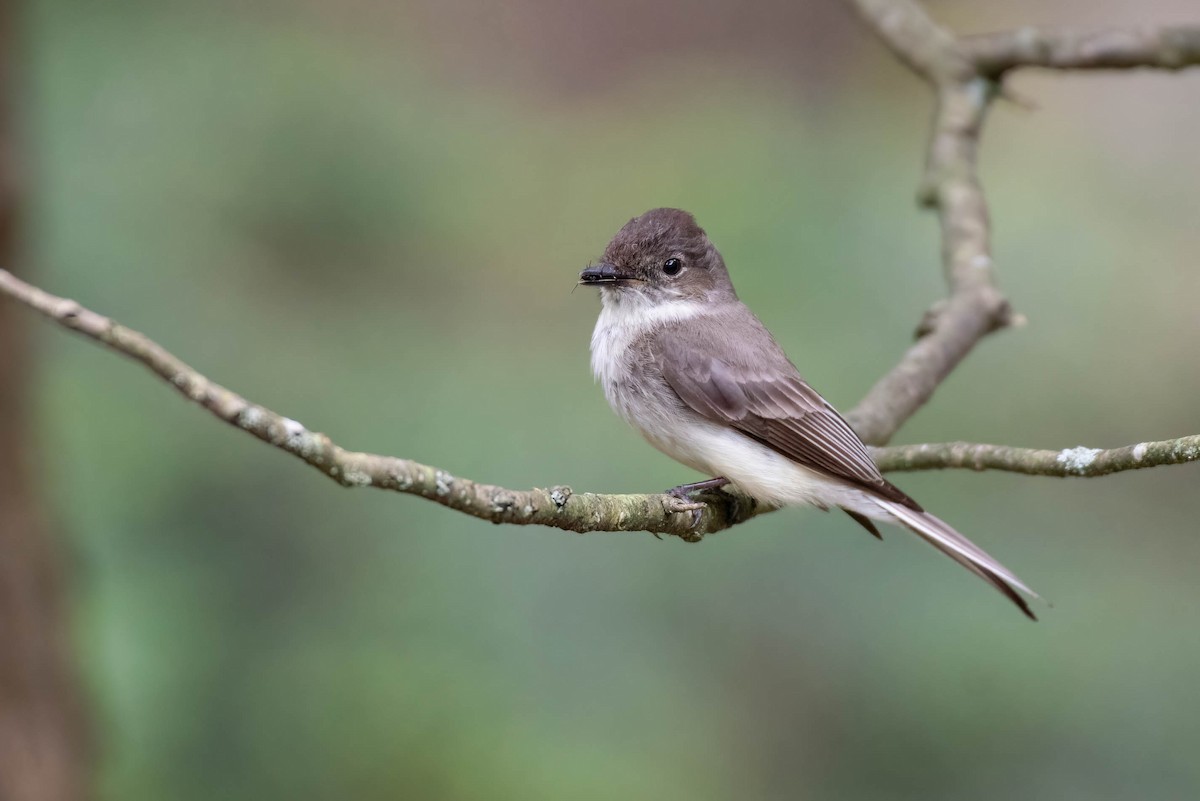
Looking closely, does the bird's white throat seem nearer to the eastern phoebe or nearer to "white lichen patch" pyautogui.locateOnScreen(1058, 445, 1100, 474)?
the eastern phoebe

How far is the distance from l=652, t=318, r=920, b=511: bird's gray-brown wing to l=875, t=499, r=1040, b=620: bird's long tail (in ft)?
0.33

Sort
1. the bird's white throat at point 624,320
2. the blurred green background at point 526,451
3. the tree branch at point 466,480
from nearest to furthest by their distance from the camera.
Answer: the tree branch at point 466,480, the bird's white throat at point 624,320, the blurred green background at point 526,451

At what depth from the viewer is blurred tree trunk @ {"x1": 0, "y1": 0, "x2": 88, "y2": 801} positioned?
4056mm

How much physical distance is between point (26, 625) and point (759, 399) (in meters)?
2.58

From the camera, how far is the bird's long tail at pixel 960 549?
3039mm

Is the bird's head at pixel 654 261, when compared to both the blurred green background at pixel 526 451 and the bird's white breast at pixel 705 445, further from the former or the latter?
the blurred green background at pixel 526 451

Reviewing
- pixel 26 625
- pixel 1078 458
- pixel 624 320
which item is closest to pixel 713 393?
pixel 624 320

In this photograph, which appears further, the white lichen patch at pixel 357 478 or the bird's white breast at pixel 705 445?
the bird's white breast at pixel 705 445

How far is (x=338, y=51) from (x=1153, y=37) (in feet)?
12.3

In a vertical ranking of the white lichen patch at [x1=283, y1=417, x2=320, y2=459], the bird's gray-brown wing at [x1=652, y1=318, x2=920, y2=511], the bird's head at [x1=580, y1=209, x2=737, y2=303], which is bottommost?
the white lichen patch at [x1=283, y1=417, x2=320, y2=459]

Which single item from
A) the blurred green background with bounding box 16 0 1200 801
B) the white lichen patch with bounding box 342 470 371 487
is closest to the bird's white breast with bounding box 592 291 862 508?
the blurred green background with bounding box 16 0 1200 801

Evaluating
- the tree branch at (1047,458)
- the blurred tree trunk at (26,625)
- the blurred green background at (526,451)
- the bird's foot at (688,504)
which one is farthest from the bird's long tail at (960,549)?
the blurred tree trunk at (26,625)

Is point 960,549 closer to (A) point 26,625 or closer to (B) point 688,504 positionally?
(B) point 688,504

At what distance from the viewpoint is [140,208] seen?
5043mm
